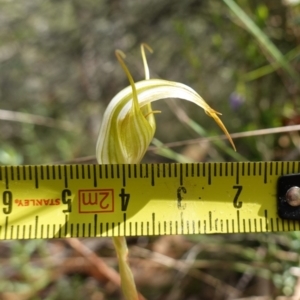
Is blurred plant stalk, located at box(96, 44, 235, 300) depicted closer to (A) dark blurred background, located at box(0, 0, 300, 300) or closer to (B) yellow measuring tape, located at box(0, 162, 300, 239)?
(B) yellow measuring tape, located at box(0, 162, 300, 239)

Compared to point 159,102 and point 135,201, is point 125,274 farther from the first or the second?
point 159,102

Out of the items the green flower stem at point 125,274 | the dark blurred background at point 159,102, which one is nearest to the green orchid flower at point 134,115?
the green flower stem at point 125,274

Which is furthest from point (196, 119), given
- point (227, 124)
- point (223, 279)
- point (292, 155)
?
point (223, 279)

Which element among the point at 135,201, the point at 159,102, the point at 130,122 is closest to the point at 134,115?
the point at 130,122

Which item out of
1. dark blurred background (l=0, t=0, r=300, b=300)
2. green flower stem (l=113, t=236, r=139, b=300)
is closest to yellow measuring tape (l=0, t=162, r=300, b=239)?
green flower stem (l=113, t=236, r=139, b=300)

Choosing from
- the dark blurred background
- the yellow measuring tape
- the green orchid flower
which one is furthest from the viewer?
the dark blurred background

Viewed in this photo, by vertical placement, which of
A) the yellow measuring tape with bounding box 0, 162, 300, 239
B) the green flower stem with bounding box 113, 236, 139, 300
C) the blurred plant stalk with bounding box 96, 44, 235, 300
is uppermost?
the blurred plant stalk with bounding box 96, 44, 235, 300

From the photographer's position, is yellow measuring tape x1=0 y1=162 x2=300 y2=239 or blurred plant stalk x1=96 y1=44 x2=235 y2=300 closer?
blurred plant stalk x1=96 y1=44 x2=235 y2=300
